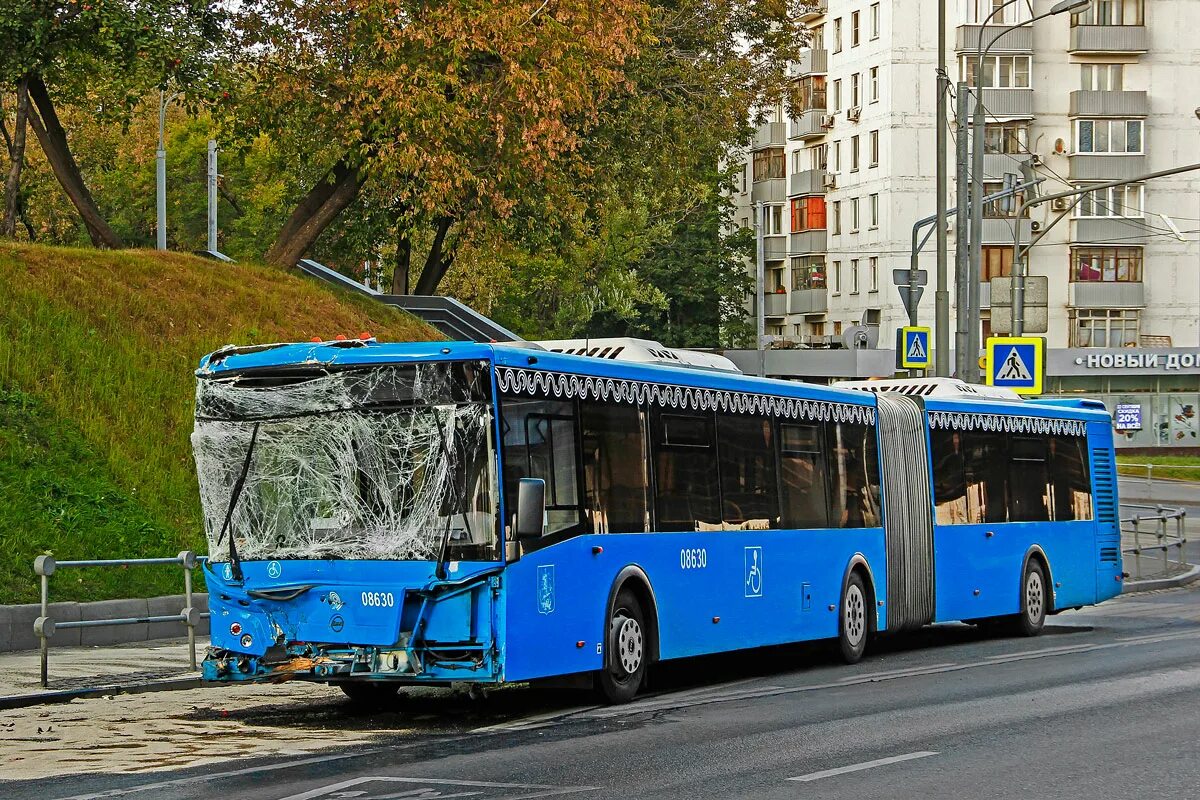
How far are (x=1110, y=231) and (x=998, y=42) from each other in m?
8.75

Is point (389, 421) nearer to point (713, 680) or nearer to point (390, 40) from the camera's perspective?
point (713, 680)

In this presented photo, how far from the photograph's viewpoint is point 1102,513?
24344mm

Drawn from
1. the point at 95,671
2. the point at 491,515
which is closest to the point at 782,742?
the point at 491,515

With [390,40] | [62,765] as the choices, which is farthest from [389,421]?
[390,40]

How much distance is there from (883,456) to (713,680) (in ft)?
13.1

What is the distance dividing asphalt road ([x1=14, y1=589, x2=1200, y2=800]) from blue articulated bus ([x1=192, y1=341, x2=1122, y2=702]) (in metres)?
0.53

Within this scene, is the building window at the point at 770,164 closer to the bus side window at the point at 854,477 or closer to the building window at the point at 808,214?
the building window at the point at 808,214

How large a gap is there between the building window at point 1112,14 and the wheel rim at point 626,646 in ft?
210

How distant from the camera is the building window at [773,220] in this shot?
8388 cm

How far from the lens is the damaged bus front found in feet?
41.3

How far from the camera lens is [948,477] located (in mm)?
21047

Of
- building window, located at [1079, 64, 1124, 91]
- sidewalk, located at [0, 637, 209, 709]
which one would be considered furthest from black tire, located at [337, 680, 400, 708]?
building window, located at [1079, 64, 1124, 91]

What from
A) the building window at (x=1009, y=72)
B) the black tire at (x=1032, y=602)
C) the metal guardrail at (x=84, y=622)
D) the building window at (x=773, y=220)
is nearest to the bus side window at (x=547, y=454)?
the metal guardrail at (x=84, y=622)

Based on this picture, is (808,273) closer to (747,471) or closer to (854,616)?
(854,616)
